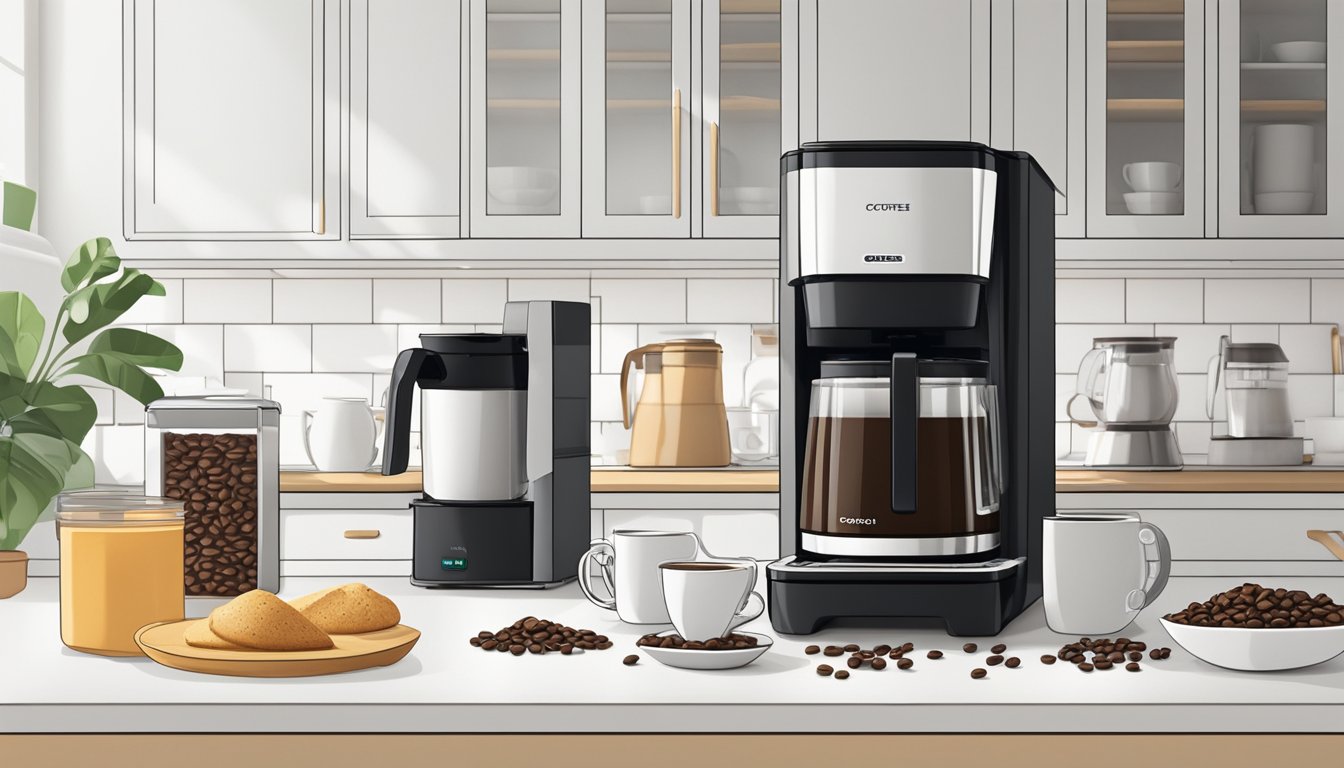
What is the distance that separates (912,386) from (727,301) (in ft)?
7.05

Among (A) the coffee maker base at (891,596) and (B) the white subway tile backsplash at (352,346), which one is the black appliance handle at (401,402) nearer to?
(A) the coffee maker base at (891,596)

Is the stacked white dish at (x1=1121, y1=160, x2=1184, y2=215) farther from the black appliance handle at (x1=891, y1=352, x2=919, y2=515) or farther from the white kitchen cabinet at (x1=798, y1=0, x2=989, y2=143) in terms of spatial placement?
the black appliance handle at (x1=891, y1=352, x2=919, y2=515)

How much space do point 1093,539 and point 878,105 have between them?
203cm

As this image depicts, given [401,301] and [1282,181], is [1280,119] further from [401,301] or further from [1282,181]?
Answer: [401,301]

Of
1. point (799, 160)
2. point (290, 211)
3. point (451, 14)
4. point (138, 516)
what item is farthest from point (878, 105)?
point (138, 516)

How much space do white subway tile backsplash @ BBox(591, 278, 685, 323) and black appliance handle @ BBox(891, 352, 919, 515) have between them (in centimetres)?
214

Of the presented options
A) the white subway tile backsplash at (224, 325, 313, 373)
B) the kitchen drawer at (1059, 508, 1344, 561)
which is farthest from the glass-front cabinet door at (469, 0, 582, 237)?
the kitchen drawer at (1059, 508, 1344, 561)

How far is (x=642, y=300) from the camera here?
125 inches

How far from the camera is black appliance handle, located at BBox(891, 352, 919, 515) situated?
103 centimetres

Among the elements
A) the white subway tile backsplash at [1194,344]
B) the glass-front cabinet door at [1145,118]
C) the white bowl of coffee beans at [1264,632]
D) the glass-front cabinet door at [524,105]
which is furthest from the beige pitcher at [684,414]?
the white bowl of coffee beans at [1264,632]

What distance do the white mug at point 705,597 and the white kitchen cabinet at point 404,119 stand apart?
210cm

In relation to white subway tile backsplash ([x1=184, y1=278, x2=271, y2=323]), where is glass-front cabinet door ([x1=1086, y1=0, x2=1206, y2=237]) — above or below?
above

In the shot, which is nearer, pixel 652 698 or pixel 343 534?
pixel 652 698

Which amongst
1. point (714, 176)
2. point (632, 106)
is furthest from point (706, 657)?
point (632, 106)
